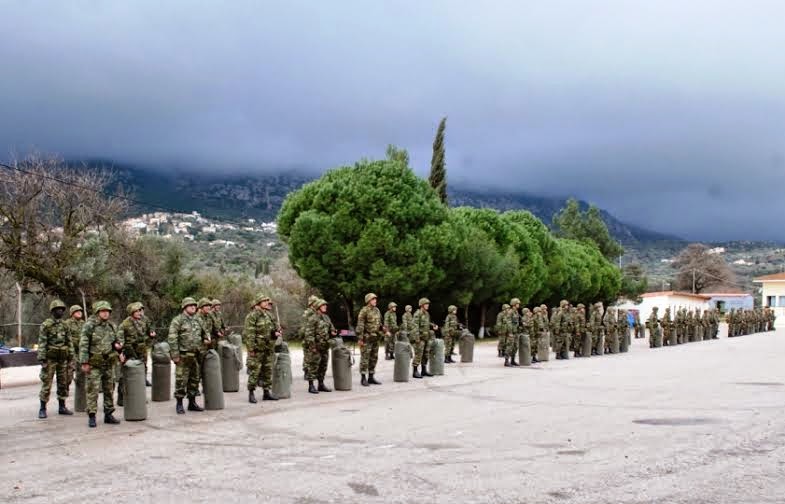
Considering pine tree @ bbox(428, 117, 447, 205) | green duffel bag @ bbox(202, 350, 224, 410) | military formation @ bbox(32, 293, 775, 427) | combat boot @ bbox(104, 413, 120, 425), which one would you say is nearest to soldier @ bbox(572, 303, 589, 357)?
military formation @ bbox(32, 293, 775, 427)

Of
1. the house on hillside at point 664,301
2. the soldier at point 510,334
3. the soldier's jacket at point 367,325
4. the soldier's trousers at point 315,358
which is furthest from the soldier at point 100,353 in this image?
the house on hillside at point 664,301

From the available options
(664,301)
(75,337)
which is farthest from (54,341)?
(664,301)

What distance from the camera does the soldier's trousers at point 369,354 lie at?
18141mm

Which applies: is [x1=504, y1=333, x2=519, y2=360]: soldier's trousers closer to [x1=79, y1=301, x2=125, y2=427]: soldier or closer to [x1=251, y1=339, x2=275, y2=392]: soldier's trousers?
[x1=251, y1=339, x2=275, y2=392]: soldier's trousers

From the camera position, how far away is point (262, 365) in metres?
15.4

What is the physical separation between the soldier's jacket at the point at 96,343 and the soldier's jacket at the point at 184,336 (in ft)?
3.09

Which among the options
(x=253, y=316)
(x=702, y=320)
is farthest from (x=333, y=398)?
(x=702, y=320)

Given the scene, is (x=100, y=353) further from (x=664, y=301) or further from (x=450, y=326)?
(x=664, y=301)

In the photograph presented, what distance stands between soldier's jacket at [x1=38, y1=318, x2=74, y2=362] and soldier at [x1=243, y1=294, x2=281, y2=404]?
3022 millimetres

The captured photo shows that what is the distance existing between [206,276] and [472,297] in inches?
530

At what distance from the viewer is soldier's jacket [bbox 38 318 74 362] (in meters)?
13.6

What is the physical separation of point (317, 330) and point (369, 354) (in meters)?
2.42

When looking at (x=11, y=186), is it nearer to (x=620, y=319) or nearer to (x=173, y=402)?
(x=173, y=402)

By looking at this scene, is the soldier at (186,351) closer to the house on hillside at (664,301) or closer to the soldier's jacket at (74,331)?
the soldier's jacket at (74,331)
